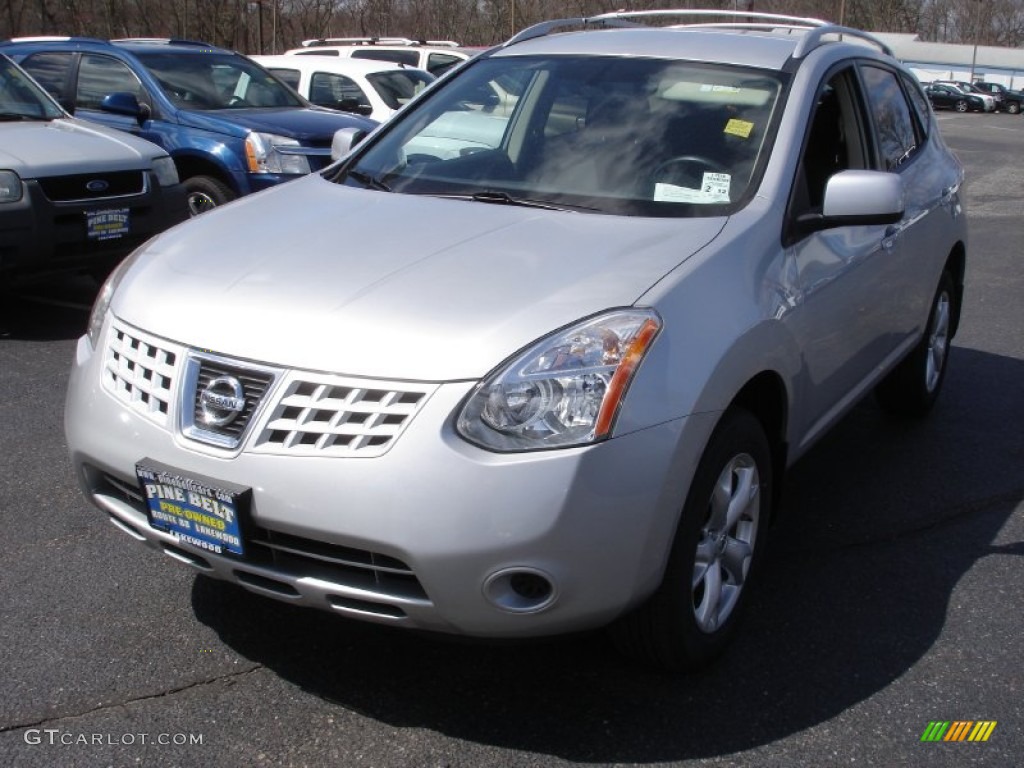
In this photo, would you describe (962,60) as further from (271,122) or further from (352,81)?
(271,122)

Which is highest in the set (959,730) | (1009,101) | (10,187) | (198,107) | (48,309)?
(198,107)

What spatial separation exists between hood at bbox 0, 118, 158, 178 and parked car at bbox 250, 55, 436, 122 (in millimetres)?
4958

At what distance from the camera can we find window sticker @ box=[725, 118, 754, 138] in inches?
148

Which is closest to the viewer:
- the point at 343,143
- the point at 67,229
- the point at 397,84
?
the point at 343,143

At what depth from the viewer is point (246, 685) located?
3090mm

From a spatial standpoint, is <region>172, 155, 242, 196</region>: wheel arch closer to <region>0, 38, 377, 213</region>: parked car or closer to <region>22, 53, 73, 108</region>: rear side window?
<region>0, 38, 377, 213</region>: parked car

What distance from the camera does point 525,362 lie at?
2664 mm

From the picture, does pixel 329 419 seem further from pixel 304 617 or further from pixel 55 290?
pixel 55 290

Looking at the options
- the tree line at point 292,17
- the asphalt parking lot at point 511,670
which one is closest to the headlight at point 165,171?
the asphalt parking lot at point 511,670

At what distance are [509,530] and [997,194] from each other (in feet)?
49.0

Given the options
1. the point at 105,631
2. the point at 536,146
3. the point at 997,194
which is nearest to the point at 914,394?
the point at 536,146

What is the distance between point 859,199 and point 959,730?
1.56 m

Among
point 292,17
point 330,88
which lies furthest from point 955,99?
point 330,88

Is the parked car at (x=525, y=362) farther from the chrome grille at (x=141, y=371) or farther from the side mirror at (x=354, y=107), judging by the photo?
the side mirror at (x=354, y=107)
